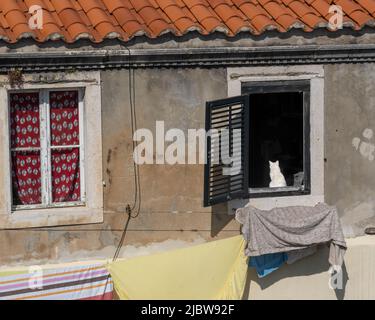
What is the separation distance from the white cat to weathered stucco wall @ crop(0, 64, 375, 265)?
0.56 meters

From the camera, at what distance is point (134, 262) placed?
10555mm

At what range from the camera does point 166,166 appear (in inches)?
433

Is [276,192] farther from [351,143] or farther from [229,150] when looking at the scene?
[351,143]

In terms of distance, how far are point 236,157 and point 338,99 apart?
153cm

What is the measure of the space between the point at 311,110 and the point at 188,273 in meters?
2.50

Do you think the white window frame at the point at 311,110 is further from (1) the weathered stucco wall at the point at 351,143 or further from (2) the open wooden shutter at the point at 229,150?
(2) the open wooden shutter at the point at 229,150

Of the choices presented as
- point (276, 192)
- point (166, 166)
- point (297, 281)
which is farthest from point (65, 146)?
point (297, 281)

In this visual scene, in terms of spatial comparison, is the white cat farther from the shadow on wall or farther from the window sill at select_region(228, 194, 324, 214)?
the shadow on wall

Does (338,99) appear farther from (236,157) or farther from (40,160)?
(40,160)

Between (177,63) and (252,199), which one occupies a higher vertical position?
(177,63)

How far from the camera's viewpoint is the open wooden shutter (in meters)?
10.7

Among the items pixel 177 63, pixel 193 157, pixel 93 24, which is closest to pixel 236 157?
pixel 193 157

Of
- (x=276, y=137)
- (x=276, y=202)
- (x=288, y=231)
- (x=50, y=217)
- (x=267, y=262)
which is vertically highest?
(x=276, y=137)

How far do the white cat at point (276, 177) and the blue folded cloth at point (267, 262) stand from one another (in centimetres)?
90
